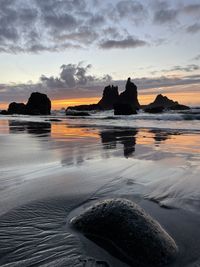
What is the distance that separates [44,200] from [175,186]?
2045 mm

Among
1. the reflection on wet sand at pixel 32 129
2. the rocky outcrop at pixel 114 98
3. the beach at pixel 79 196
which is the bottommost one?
the reflection on wet sand at pixel 32 129

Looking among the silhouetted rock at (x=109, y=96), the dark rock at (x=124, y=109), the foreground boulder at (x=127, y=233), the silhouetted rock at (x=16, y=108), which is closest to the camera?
the foreground boulder at (x=127, y=233)

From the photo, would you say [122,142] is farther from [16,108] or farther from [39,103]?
[16,108]

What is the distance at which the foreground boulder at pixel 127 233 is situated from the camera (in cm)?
273

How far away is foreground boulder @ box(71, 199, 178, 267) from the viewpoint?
2.73 m

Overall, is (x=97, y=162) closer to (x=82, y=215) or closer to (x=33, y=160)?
(x=33, y=160)

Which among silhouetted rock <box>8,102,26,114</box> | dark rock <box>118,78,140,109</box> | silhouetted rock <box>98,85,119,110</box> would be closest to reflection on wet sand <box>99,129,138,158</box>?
silhouetted rock <box>8,102,26,114</box>

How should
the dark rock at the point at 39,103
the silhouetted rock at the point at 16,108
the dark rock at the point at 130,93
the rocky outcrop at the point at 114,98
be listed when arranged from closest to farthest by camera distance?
the dark rock at the point at 39,103 < the silhouetted rock at the point at 16,108 < the rocky outcrop at the point at 114,98 < the dark rock at the point at 130,93

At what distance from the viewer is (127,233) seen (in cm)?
296

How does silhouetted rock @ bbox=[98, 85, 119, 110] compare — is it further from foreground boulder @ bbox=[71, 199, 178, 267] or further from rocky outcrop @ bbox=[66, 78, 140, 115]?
foreground boulder @ bbox=[71, 199, 178, 267]

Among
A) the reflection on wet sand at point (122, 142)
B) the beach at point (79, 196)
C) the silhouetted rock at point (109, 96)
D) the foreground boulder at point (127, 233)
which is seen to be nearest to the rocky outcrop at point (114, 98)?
the silhouetted rock at point (109, 96)

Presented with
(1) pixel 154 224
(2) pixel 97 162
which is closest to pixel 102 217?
(1) pixel 154 224

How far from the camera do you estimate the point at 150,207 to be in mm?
3936

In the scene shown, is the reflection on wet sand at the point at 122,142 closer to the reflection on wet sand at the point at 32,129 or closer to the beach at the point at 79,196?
the beach at the point at 79,196
